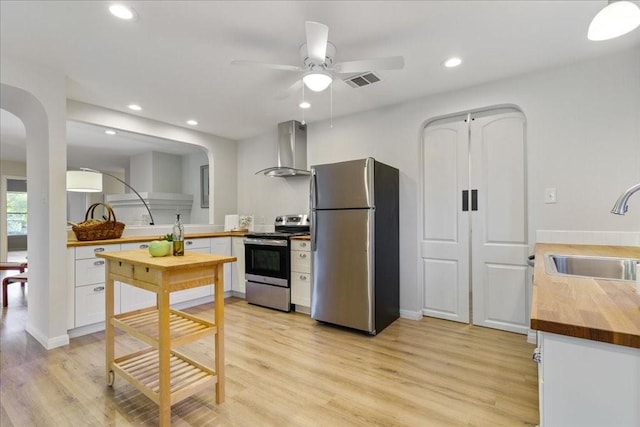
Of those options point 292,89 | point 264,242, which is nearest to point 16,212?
point 264,242

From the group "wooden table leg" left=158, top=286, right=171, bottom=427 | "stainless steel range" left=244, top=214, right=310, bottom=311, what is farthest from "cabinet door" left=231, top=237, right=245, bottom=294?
"wooden table leg" left=158, top=286, right=171, bottom=427

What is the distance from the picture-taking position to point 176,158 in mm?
6582

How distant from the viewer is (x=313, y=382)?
208cm

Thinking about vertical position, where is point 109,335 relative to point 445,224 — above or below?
below

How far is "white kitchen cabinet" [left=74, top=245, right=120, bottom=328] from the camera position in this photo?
9.36 ft

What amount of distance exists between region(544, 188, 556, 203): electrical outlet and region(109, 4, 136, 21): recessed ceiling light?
3396 mm

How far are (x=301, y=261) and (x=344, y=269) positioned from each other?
0.69 m

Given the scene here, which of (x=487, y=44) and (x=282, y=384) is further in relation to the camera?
(x=487, y=44)

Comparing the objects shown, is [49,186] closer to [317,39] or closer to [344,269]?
[317,39]

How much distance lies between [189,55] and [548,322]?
2765 millimetres

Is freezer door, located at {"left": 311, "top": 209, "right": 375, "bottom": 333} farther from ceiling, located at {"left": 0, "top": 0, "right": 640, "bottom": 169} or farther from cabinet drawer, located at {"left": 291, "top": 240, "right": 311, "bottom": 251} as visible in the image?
ceiling, located at {"left": 0, "top": 0, "right": 640, "bottom": 169}

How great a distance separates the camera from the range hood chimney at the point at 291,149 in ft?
13.3

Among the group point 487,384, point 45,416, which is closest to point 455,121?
point 487,384

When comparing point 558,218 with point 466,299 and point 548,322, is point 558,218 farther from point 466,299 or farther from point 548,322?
point 548,322
